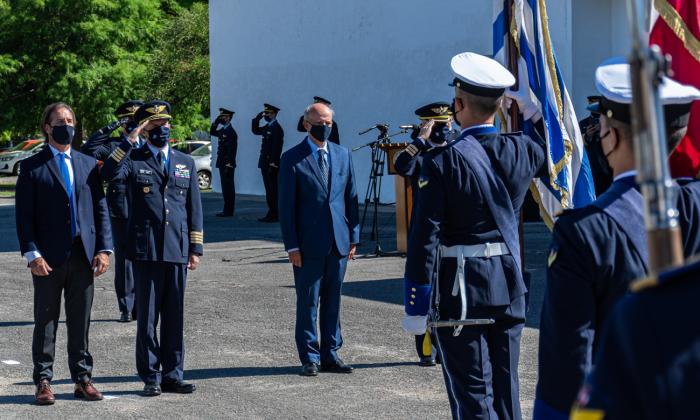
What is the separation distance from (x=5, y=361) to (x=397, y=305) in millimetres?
4042

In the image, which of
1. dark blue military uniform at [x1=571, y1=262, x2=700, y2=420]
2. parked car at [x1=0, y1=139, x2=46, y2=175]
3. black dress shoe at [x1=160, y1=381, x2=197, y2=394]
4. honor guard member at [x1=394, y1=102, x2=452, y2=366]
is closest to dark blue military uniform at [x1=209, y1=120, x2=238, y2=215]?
honor guard member at [x1=394, y1=102, x2=452, y2=366]

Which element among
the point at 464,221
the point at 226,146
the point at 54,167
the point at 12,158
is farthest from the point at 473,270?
the point at 12,158

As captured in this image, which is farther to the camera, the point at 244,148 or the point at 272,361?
the point at 244,148

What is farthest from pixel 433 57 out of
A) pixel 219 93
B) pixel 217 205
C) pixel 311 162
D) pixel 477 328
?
pixel 477 328

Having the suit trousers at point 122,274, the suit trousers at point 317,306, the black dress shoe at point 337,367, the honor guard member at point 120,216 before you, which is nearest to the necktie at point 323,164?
the suit trousers at point 317,306

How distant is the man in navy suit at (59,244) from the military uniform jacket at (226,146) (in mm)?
15569

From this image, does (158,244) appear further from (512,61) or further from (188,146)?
(188,146)

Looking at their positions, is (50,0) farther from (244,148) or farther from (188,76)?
(244,148)

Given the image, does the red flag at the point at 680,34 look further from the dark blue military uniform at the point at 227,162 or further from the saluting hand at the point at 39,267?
the dark blue military uniform at the point at 227,162

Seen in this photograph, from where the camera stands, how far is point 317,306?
8312 millimetres

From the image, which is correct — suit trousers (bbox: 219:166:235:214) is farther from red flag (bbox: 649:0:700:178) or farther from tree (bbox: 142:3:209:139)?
red flag (bbox: 649:0:700:178)

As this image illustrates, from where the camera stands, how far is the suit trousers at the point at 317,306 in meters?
8.23

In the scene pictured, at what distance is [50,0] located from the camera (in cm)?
3600

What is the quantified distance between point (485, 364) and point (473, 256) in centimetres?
49
